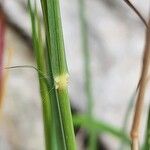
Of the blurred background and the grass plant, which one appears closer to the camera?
the grass plant

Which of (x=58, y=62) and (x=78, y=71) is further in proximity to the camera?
(x=78, y=71)

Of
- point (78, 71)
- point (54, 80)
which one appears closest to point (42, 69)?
point (54, 80)

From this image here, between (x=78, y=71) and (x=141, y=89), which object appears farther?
(x=78, y=71)

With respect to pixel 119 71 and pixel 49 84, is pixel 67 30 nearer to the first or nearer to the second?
pixel 119 71

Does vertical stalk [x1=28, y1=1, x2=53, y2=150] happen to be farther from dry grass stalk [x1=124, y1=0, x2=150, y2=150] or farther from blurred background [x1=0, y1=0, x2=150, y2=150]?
blurred background [x1=0, y1=0, x2=150, y2=150]

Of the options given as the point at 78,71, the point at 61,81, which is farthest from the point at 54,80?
the point at 78,71

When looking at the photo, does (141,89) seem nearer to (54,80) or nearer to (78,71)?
(54,80)

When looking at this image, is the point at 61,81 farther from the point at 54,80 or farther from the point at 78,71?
the point at 78,71

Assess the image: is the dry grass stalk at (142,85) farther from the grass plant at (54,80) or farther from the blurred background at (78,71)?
the blurred background at (78,71)

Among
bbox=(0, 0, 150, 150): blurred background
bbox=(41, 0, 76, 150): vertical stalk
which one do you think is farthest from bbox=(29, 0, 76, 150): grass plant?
bbox=(0, 0, 150, 150): blurred background
